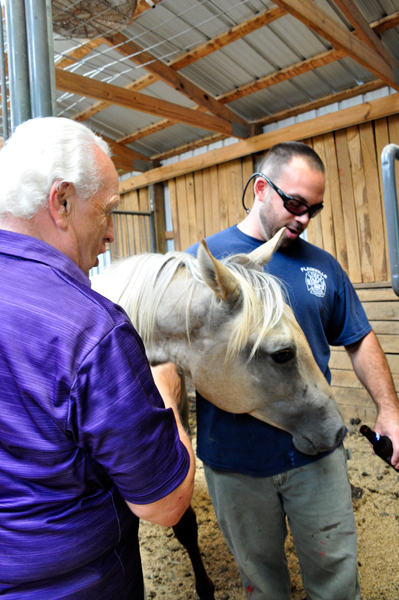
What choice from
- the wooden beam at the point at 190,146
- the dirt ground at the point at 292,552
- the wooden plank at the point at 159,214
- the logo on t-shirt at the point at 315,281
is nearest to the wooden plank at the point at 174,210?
the wooden plank at the point at 159,214

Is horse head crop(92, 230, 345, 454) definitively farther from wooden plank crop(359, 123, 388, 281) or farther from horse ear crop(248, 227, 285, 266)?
wooden plank crop(359, 123, 388, 281)

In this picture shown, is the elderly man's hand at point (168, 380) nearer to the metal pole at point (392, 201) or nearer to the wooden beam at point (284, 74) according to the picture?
the metal pole at point (392, 201)

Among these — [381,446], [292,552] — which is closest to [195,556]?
[292,552]

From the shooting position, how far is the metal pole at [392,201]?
127 centimetres

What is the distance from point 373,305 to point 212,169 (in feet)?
9.36

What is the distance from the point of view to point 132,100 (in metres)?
4.13

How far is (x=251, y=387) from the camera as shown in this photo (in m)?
1.30

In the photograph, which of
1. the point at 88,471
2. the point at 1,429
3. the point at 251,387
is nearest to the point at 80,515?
the point at 88,471

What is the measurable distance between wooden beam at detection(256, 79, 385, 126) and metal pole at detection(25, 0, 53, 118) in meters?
3.90

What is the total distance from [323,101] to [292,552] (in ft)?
14.6

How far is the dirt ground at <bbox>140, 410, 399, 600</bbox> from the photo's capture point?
2.08 m

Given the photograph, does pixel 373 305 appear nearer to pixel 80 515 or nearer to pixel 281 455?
pixel 281 455

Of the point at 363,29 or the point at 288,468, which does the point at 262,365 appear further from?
the point at 363,29

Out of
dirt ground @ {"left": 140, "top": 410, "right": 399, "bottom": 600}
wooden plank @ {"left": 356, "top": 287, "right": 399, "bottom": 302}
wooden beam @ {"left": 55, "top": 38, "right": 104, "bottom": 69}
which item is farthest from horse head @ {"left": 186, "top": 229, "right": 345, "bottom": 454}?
wooden beam @ {"left": 55, "top": 38, "right": 104, "bottom": 69}
